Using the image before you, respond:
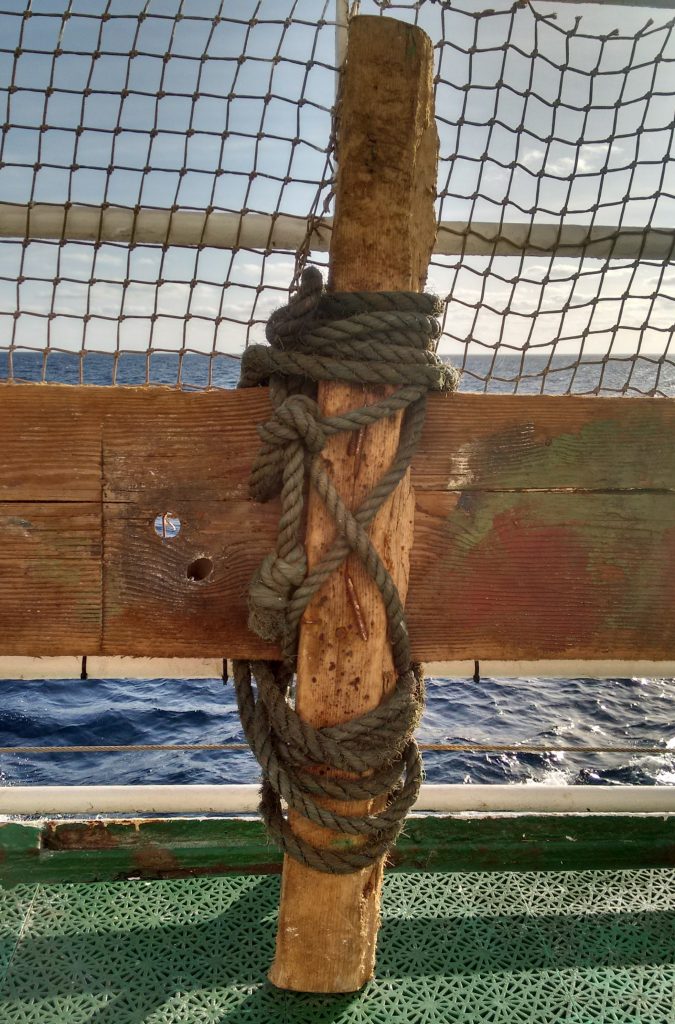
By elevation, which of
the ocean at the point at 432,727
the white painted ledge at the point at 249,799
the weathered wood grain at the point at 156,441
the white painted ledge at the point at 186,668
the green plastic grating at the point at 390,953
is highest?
the weathered wood grain at the point at 156,441

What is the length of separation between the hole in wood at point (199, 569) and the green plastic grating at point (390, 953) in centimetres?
112

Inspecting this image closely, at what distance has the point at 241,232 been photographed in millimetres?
2207

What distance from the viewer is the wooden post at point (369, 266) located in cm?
151

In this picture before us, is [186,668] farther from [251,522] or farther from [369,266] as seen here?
[369,266]

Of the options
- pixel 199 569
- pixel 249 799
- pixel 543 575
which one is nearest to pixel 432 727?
pixel 249 799

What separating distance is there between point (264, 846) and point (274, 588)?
1.32 meters

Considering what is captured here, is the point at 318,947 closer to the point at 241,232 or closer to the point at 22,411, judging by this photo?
the point at 22,411

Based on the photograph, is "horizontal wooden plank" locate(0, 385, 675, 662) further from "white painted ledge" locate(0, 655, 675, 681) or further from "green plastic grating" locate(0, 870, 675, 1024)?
"green plastic grating" locate(0, 870, 675, 1024)

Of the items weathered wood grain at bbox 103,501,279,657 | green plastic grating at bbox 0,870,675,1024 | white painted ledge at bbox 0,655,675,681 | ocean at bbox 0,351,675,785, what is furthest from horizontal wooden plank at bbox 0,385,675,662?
ocean at bbox 0,351,675,785

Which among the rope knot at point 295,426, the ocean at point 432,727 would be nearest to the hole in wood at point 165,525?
the rope knot at point 295,426

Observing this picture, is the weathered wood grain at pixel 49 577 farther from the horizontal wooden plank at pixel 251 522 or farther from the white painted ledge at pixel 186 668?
the white painted ledge at pixel 186 668

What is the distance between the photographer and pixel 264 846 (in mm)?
2510

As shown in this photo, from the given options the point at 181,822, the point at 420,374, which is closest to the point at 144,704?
the point at 181,822

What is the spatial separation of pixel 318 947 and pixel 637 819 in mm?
1295
